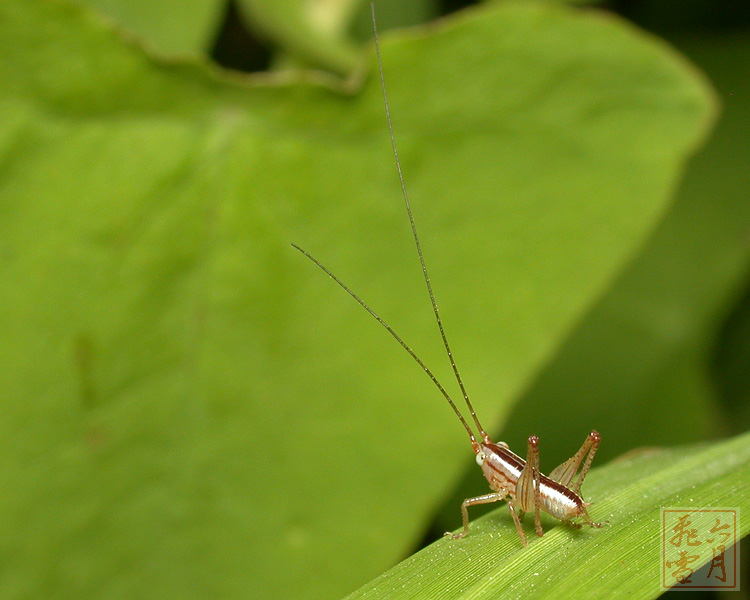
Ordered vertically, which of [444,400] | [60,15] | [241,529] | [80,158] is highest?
[60,15]

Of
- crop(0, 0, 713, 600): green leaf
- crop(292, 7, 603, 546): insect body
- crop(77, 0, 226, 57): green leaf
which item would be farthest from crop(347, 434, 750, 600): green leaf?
crop(77, 0, 226, 57): green leaf

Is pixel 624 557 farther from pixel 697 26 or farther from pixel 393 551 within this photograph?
pixel 697 26

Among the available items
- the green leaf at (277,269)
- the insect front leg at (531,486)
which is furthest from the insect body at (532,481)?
the green leaf at (277,269)

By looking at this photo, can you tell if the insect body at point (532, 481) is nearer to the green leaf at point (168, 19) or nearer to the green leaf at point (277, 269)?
the green leaf at point (277, 269)

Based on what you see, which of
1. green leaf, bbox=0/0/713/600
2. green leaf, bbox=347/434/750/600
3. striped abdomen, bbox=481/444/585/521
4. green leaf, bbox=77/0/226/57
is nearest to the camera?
green leaf, bbox=347/434/750/600

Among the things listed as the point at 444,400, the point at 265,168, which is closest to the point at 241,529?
the point at 444,400

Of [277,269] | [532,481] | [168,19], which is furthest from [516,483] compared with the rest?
[168,19]

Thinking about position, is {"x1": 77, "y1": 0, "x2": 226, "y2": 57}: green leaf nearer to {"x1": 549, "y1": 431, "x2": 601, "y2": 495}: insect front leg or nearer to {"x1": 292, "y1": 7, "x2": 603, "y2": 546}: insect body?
{"x1": 292, "y1": 7, "x2": 603, "y2": 546}: insect body
